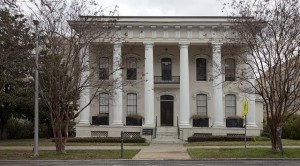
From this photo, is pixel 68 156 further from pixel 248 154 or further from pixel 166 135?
pixel 166 135

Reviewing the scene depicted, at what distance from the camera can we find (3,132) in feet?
132

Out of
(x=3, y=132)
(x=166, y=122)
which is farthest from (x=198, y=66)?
(x=3, y=132)

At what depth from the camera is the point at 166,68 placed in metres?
43.1

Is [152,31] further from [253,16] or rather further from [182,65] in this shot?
[253,16]

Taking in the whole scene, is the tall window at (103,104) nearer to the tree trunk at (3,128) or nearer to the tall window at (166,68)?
the tall window at (166,68)

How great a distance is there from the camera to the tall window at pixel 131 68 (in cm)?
4091

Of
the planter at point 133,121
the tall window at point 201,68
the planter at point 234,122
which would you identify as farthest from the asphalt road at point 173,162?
the tall window at point 201,68

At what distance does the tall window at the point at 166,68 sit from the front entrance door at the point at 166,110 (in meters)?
1.91

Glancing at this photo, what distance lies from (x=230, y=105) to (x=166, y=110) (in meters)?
6.04

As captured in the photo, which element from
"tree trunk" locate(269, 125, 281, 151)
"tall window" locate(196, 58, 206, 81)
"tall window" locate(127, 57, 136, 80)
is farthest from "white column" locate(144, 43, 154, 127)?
"tree trunk" locate(269, 125, 281, 151)

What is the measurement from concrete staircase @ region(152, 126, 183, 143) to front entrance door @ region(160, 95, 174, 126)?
6.00 feet

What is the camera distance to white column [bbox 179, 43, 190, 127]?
39.7 m

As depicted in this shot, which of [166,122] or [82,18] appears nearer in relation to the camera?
[82,18]

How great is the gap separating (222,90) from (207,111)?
2644 mm
